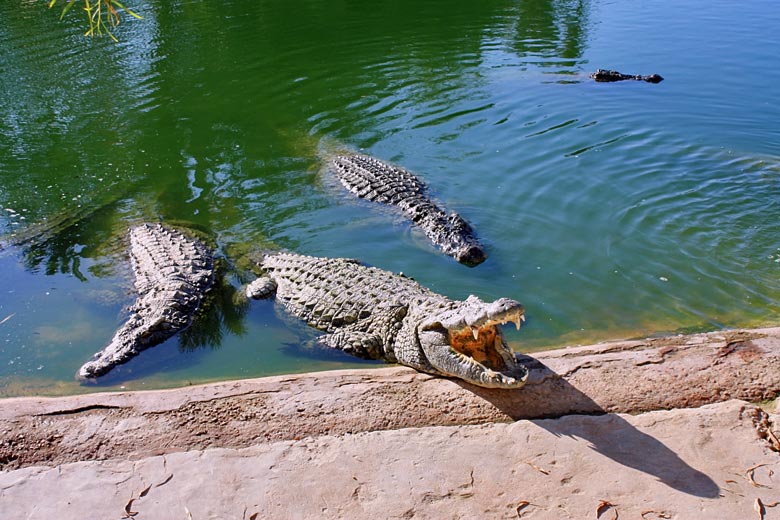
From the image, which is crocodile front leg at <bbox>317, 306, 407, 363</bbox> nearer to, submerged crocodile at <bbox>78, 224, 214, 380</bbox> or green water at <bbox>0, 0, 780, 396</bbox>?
green water at <bbox>0, 0, 780, 396</bbox>

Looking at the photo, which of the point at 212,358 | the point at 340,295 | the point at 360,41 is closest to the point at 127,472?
the point at 212,358

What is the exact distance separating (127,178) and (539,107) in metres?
7.23

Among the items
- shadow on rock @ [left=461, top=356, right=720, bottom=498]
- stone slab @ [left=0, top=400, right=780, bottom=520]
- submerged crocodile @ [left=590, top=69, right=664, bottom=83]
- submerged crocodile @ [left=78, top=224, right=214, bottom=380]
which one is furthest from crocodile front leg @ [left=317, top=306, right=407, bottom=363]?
submerged crocodile @ [left=590, top=69, right=664, bottom=83]

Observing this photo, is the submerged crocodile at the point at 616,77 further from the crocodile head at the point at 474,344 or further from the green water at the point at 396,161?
the crocodile head at the point at 474,344

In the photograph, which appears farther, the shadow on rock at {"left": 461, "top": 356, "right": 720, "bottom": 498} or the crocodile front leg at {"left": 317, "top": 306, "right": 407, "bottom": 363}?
the crocodile front leg at {"left": 317, "top": 306, "right": 407, "bottom": 363}

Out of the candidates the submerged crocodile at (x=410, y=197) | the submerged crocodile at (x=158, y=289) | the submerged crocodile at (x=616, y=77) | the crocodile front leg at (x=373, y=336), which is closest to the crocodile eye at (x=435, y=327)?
the crocodile front leg at (x=373, y=336)

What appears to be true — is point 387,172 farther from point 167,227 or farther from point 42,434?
point 42,434

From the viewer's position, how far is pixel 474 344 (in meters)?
5.00

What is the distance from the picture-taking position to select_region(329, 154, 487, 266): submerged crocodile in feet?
25.1

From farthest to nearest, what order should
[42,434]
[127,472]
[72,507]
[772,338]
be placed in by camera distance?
[772,338], [42,434], [127,472], [72,507]

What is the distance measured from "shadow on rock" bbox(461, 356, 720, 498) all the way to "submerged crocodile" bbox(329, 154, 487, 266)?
2.67 meters

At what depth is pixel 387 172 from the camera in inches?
384

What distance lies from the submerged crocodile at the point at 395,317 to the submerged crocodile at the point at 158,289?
2.07 ft

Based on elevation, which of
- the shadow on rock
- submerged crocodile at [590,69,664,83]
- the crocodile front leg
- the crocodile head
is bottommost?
the crocodile front leg
